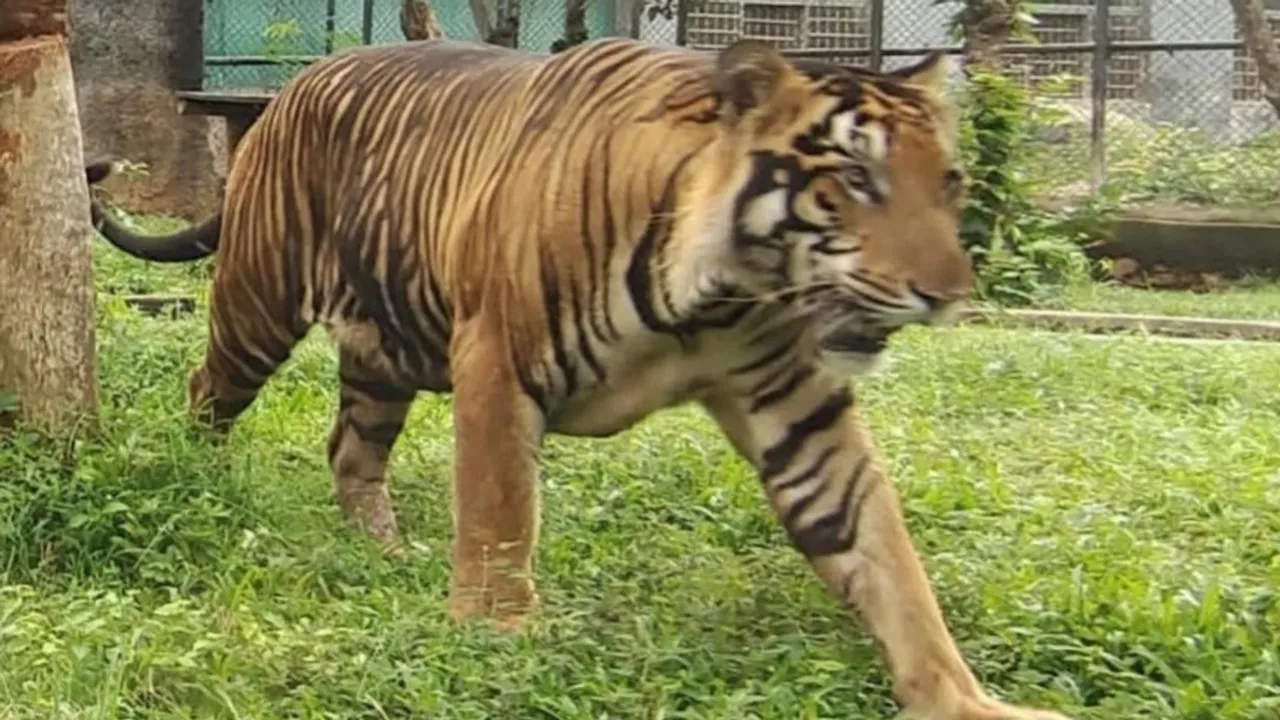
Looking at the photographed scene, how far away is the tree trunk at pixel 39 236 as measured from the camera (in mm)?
5031

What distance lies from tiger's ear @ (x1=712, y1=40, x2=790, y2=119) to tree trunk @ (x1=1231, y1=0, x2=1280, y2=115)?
10.5 meters

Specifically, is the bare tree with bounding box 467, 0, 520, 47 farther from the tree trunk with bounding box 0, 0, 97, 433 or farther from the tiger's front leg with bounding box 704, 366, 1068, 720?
the tiger's front leg with bounding box 704, 366, 1068, 720

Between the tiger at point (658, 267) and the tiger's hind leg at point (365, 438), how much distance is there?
→ 134 mm

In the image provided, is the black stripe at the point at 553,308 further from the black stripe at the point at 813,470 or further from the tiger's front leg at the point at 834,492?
the black stripe at the point at 813,470

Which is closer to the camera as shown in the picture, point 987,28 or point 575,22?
point 987,28

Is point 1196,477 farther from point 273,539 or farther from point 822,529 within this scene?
point 273,539

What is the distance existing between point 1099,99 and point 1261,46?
102cm

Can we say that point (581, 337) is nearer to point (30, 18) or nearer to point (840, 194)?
point (840, 194)

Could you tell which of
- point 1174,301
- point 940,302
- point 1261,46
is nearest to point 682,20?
point 1261,46

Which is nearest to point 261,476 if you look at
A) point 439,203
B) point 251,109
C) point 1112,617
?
point 439,203

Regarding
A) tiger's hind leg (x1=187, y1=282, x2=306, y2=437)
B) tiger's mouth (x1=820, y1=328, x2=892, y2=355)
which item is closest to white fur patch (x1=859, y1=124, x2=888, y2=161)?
tiger's mouth (x1=820, y1=328, x2=892, y2=355)

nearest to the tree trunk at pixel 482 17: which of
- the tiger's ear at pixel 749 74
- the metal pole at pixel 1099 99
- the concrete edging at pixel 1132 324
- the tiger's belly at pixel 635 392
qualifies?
the metal pole at pixel 1099 99

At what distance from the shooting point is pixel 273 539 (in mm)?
4602

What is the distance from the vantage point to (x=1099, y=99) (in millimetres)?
13617
